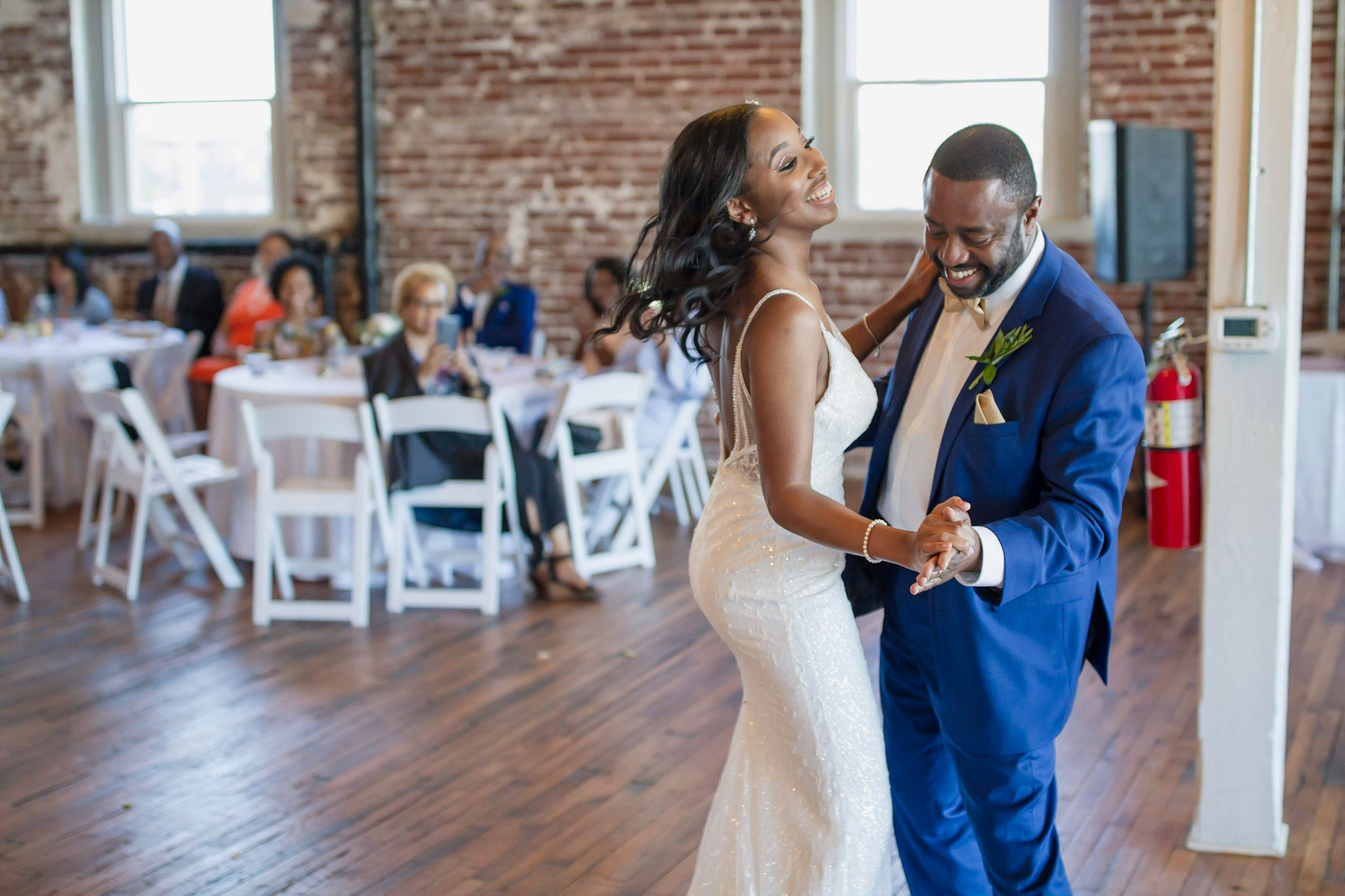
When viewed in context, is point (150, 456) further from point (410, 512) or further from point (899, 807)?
point (899, 807)

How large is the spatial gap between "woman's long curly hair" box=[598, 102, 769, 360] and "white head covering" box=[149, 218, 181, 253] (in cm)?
710

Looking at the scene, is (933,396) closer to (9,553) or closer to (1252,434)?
(1252,434)

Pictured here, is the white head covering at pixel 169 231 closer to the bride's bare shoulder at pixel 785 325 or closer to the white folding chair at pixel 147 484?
the white folding chair at pixel 147 484

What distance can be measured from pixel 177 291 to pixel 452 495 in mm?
4238

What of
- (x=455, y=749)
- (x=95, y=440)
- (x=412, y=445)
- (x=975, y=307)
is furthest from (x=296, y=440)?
(x=975, y=307)

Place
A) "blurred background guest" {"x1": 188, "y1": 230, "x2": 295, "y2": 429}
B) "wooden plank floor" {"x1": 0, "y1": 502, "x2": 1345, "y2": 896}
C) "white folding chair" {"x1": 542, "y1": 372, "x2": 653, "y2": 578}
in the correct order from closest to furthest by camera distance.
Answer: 1. "wooden plank floor" {"x1": 0, "y1": 502, "x2": 1345, "y2": 896}
2. "white folding chair" {"x1": 542, "y1": 372, "x2": 653, "y2": 578}
3. "blurred background guest" {"x1": 188, "y1": 230, "x2": 295, "y2": 429}

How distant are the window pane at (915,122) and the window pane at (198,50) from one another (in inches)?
152

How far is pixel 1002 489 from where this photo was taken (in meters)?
2.03

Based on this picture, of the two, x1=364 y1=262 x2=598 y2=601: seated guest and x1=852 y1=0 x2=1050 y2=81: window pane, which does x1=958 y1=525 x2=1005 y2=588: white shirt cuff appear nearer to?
x1=364 y1=262 x2=598 y2=601: seated guest

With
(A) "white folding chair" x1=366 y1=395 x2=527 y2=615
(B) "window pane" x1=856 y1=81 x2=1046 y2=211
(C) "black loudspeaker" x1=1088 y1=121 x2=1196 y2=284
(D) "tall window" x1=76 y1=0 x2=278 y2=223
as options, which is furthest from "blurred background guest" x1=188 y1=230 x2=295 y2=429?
(C) "black loudspeaker" x1=1088 y1=121 x2=1196 y2=284

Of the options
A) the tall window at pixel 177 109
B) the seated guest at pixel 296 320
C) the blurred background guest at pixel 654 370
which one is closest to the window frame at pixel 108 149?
the tall window at pixel 177 109

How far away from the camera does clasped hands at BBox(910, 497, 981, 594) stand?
1789mm

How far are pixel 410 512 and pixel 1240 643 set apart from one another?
3335 mm

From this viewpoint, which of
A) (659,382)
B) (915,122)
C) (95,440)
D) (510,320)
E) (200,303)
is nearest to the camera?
(95,440)
